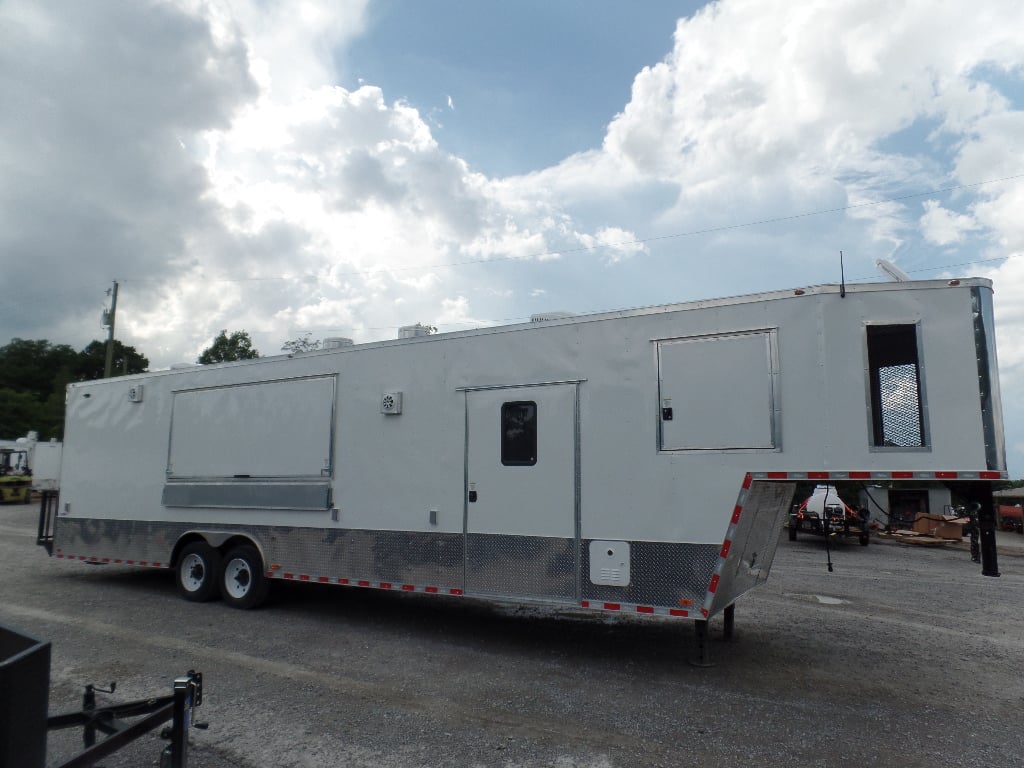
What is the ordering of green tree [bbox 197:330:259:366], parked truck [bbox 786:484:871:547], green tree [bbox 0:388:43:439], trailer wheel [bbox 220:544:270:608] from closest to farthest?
trailer wheel [bbox 220:544:270:608], parked truck [bbox 786:484:871:547], green tree [bbox 197:330:259:366], green tree [bbox 0:388:43:439]

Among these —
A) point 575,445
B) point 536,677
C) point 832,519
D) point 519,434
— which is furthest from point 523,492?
point 832,519

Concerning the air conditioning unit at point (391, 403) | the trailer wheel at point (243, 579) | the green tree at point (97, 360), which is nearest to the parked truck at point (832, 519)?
the air conditioning unit at point (391, 403)

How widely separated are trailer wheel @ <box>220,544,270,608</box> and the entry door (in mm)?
3051

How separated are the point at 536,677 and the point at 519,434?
7.27 feet

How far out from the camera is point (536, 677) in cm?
611

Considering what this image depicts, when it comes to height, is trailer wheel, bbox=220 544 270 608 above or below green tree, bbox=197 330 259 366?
below

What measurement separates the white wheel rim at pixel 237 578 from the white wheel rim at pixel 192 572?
488 millimetres

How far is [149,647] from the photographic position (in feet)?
22.5

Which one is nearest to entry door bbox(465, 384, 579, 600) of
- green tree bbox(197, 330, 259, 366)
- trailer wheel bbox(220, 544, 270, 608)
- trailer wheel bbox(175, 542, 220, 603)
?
trailer wheel bbox(220, 544, 270, 608)

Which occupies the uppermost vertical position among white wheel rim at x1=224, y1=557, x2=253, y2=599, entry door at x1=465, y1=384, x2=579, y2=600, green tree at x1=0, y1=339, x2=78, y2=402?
green tree at x1=0, y1=339, x2=78, y2=402

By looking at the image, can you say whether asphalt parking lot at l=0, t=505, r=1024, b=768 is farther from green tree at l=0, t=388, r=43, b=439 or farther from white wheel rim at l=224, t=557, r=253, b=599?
green tree at l=0, t=388, r=43, b=439

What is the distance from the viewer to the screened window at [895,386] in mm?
5426

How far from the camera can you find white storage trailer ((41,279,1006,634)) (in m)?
5.50

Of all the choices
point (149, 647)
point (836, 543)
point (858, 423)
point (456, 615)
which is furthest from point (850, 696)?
point (836, 543)
